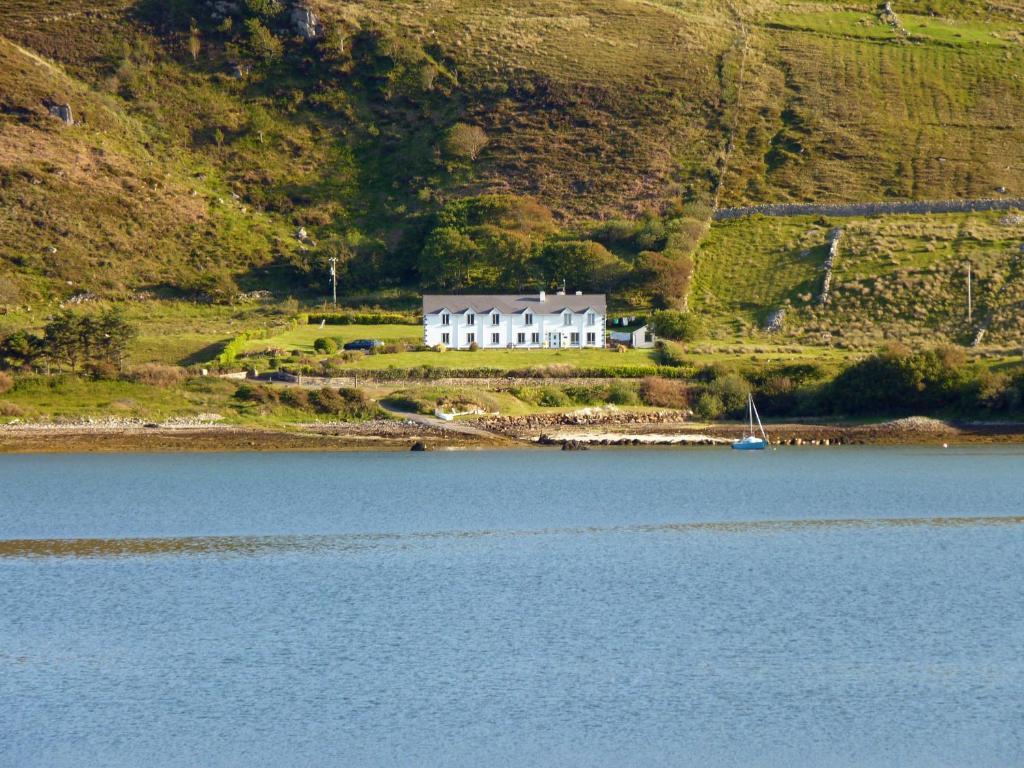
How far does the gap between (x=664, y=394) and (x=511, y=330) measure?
50.9 ft

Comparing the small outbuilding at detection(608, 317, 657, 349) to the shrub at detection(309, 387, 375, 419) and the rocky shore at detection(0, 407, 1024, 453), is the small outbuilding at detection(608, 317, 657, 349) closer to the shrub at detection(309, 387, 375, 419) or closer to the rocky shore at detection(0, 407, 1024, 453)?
the rocky shore at detection(0, 407, 1024, 453)

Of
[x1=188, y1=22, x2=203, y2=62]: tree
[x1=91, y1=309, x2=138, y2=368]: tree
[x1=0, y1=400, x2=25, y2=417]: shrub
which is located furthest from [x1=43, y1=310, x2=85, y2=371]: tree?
[x1=188, y1=22, x2=203, y2=62]: tree

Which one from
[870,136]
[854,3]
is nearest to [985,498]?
[870,136]

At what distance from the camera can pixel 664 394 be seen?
74625 millimetres

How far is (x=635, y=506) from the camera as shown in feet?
164

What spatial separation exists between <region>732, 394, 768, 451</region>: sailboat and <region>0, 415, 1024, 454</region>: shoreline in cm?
60

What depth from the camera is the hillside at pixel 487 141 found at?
333 ft

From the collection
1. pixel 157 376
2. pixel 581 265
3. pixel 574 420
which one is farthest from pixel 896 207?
pixel 157 376

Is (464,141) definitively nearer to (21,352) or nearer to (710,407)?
(710,407)

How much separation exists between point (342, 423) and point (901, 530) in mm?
32355

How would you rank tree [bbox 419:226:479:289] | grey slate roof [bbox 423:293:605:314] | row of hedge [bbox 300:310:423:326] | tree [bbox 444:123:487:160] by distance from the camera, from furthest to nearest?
tree [bbox 444:123:487:160]
tree [bbox 419:226:479:289]
row of hedge [bbox 300:310:423:326]
grey slate roof [bbox 423:293:605:314]

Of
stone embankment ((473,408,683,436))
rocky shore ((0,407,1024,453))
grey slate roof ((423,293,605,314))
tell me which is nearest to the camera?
rocky shore ((0,407,1024,453))

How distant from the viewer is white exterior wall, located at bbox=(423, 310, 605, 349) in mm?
86500

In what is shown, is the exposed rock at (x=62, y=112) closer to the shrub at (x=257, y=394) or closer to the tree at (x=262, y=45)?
the tree at (x=262, y=45)
